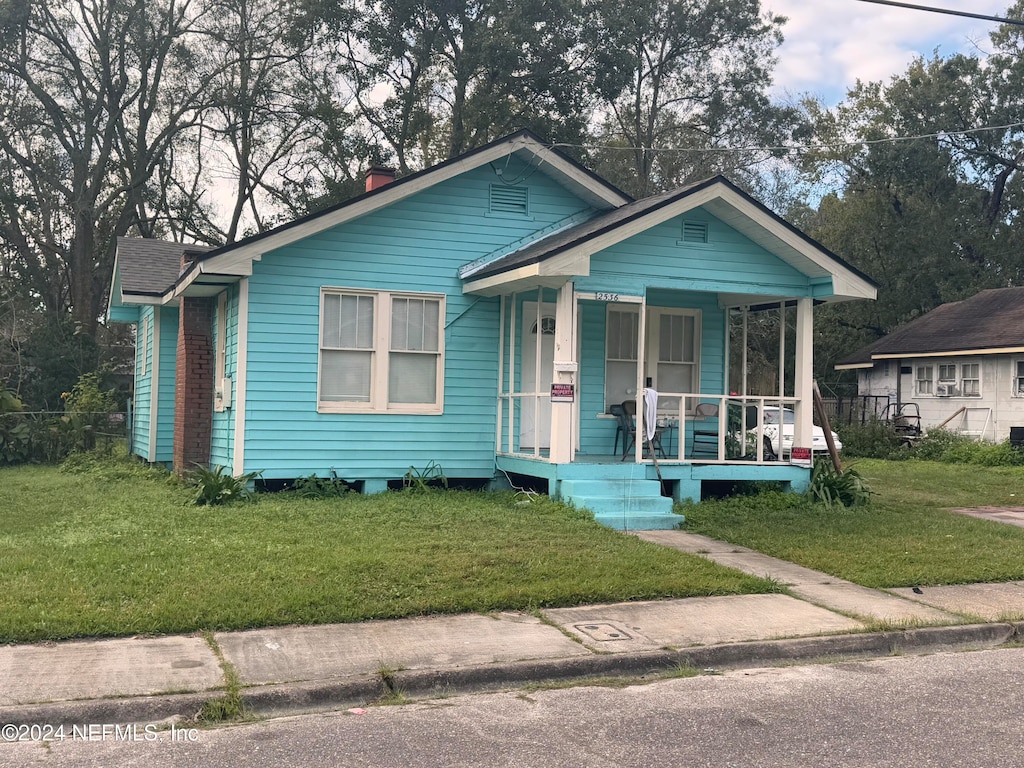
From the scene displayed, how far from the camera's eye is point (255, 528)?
10.1 metres

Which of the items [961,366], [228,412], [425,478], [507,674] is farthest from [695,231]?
[961,366]

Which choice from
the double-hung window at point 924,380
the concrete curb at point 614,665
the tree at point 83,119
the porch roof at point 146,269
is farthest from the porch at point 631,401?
the tree at point 83,119

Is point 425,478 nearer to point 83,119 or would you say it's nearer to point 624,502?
point 624,502

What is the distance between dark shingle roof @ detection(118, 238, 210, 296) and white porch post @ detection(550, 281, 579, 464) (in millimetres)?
5948

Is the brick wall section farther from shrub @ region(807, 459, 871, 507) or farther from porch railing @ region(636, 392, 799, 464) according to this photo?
shrub @ region(807, 459, 871, 507)

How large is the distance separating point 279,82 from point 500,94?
7.67 metres

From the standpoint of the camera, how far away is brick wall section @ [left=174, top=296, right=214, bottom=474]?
14227 millimetres

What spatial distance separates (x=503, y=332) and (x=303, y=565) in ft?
20.2

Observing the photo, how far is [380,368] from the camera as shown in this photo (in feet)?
43.3

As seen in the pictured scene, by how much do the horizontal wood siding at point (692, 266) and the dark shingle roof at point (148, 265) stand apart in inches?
249

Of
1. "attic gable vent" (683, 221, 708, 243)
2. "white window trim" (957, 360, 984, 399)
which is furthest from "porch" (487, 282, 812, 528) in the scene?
"white window trim" (957, 360, 984, 399)

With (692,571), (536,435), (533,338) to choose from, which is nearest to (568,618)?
(692,571)

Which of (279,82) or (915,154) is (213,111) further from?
(915,154)

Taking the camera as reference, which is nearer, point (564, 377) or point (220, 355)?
point (564, 377)
